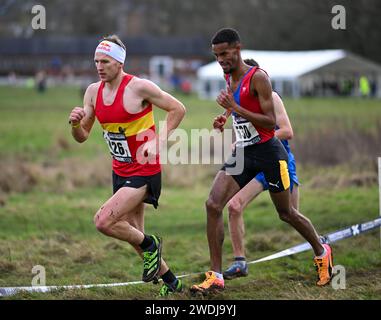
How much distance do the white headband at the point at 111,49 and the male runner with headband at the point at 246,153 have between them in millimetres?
930

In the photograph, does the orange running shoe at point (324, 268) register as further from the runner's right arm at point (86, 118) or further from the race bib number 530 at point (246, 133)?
the runner's right arm at point (86, 118)

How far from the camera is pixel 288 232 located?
12.3 metres

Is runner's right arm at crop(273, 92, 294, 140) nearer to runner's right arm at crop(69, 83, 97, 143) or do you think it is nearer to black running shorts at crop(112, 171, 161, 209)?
black running shorts at crop(112, 171, 161, 209)

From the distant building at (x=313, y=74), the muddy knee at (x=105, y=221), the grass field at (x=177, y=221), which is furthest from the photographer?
the distant building at (x=313, y=74)

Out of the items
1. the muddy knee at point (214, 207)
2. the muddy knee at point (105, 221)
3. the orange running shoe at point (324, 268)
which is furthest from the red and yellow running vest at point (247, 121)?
the muddy knee at point (105, 221)

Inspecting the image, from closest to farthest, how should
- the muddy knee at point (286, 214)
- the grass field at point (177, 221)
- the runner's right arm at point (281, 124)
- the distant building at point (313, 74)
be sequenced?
the muddy knee at point (286, 214), the grass field at point (177, 221), the runner's right arm at point (281, 124), the distant building at point (313, 74)

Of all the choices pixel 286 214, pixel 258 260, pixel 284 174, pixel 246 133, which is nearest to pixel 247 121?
pixel 246 133

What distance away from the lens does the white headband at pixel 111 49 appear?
7.70 meters

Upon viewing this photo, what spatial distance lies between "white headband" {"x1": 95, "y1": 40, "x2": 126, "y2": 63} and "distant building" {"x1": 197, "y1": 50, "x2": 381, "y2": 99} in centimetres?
5400

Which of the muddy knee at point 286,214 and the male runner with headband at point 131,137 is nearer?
the male runner with headband at point 131,137

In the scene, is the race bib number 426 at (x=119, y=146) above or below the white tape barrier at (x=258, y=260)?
above

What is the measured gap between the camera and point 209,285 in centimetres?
771

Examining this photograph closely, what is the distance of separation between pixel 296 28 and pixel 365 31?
9.39 metres

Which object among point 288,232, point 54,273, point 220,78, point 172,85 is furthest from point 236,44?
point 172,85
